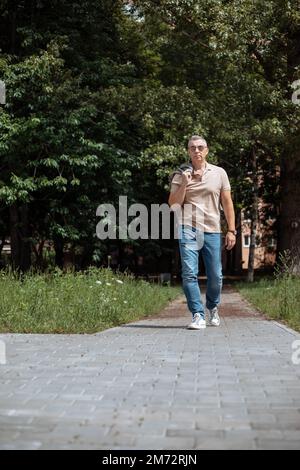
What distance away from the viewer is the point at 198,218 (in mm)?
7977

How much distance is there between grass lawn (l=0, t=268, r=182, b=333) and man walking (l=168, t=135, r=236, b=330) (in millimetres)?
1247

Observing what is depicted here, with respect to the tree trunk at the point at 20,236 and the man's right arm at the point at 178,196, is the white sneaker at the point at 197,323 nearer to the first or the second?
the man's right arm at the point at 178,196

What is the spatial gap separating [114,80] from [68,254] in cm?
746

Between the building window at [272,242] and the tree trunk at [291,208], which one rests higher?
the tree trunk at [291,208]

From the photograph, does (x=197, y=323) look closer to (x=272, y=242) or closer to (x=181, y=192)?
(x=181, y=192)

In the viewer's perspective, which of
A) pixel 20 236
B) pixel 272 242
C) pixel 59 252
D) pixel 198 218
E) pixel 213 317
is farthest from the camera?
pixel 272 242

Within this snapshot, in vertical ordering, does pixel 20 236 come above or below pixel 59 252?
above

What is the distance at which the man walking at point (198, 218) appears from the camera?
25.8 feet

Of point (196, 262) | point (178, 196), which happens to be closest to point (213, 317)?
point (196, 262)

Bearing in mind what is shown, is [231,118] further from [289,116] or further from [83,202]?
[83,202]

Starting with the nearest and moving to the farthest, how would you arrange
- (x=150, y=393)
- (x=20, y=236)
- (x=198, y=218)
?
(x=150, y=393) → (x=198, y=218) → (x=20, y=236)

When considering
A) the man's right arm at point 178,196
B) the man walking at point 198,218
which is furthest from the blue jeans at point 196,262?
the man's right arm at point 178,196

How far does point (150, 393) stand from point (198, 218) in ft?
12.9

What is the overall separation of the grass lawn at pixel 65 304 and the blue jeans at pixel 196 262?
3.99 feet
